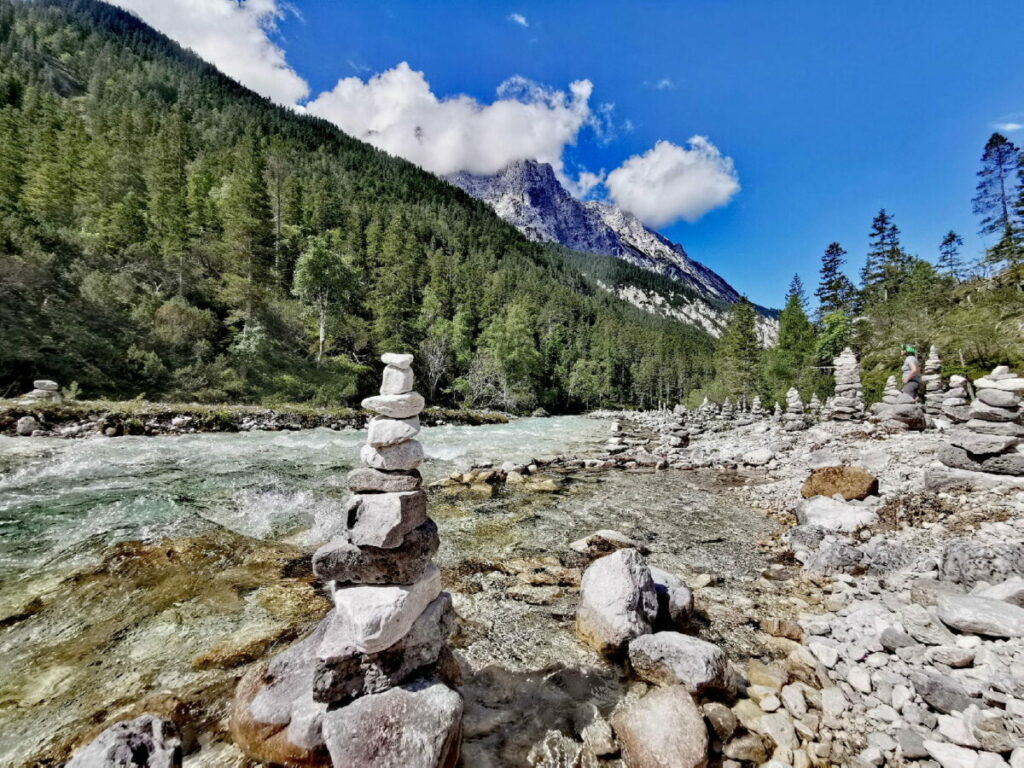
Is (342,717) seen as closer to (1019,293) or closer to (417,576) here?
(417,576)

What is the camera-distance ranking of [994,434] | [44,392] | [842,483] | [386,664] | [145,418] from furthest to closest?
[145,418] → [44,392] → [842,483] → [994,434] → [386,664]

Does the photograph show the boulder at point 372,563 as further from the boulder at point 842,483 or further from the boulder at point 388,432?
the boulder at point 842,483

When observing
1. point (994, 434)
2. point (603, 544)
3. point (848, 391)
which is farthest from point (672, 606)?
point (848, 391)

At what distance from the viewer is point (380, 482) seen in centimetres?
428

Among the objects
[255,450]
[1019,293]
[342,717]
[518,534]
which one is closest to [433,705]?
[342,717]

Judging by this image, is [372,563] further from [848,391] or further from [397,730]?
[848,391]

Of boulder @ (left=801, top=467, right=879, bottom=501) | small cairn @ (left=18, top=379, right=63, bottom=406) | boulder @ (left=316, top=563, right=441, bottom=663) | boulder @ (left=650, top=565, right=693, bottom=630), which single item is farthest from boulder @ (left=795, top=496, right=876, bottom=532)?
small cairn @ (left=18, top=379, right=63, bottom=406)

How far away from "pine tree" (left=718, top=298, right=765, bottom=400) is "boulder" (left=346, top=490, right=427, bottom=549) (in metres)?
56.3

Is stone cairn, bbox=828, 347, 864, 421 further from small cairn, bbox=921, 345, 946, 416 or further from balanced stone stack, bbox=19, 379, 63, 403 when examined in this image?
balanced stone stack, bbox=19, 379, 63, 403

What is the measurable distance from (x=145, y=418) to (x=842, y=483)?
2754cm

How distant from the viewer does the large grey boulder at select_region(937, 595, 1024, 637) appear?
159 inches

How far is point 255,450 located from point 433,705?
55.4 feet

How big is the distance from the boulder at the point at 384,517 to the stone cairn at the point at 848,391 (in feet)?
82.4

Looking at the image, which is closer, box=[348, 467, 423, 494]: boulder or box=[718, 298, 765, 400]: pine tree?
box=[348, 467, 423, 494]: boulder
